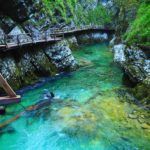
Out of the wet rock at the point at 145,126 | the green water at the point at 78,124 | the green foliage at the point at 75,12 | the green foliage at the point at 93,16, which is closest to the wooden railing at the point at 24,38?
the green water at the point at 78,124

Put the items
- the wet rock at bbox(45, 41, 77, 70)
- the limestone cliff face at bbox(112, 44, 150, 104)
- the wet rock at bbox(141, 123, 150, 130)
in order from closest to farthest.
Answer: the wet rock at bbox(141, 123, 150, 130), the limestone cliff face at bbox(112, 44, 150, 104), the wet rock at bbox(45, 41, 77, 70)

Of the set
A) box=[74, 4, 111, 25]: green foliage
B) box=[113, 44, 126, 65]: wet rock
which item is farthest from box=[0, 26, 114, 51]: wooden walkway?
box=[74, 4, 111, 25]: green foliage

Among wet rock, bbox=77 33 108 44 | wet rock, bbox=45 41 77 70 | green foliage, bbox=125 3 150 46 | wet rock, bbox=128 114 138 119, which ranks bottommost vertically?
wet rock, bbox=77 33 108 44

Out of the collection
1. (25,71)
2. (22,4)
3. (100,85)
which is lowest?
(100,85)

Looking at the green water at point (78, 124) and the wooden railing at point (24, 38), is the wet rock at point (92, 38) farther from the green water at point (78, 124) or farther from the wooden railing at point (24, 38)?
Result: the green water at point (78, 124)

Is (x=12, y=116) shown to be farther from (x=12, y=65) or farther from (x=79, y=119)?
(x=12, y=65)

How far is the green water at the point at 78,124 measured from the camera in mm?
14297

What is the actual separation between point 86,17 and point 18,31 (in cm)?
2997

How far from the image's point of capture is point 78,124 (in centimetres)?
1603

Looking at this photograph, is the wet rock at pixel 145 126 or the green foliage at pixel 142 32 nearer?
the wet rock at pixel 145 126

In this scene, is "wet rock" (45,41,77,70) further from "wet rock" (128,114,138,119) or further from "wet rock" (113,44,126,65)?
"wet rock" (128,114,138,119)

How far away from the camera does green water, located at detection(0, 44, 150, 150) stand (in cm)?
1430

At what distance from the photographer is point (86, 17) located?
179 ft

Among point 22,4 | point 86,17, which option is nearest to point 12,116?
point 22,4
